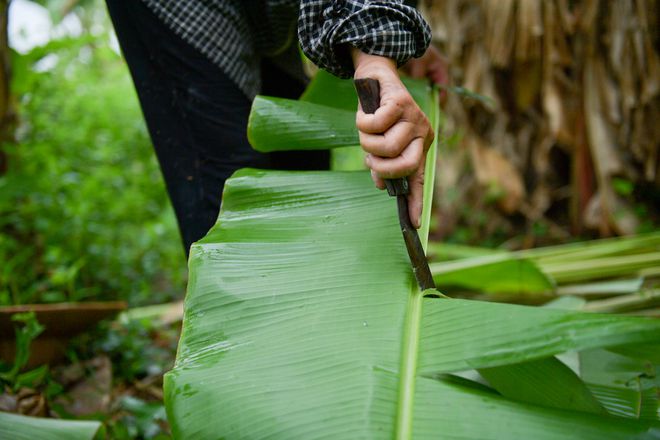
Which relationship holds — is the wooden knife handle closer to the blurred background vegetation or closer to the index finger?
the index finger

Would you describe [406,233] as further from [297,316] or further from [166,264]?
[166,264]

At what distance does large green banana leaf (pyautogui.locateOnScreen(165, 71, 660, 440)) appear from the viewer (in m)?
0.55

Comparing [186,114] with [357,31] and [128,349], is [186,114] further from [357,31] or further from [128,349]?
[128,349]

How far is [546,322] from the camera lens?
0.58 m

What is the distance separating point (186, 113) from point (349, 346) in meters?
0.59

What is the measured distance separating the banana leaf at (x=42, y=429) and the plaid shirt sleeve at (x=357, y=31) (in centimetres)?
62

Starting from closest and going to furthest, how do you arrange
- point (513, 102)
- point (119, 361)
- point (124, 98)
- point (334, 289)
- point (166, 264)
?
point (334, 289)
point (119, 361)
point (166, 264)
point (513, 102)
point (124, 98)

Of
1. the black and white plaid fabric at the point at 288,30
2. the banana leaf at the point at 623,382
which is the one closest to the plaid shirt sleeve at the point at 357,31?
the black and white plaid fabric at the point at 288,30

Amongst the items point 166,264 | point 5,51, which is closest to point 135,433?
point 166,264

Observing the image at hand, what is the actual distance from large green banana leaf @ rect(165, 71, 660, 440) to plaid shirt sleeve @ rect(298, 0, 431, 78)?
230 millimetres

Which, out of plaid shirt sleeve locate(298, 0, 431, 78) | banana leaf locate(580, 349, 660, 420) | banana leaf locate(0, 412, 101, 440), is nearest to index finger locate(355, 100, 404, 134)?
plaid shirt sleeve locate(298, 0, 431, 78)

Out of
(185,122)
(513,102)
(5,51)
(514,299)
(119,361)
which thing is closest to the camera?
(185,122)

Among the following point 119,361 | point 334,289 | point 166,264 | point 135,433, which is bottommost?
point 166,264

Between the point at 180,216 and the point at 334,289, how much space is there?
487 mm
